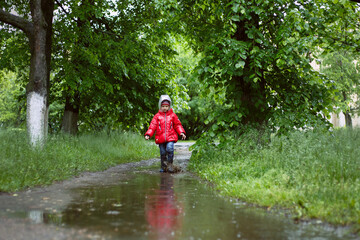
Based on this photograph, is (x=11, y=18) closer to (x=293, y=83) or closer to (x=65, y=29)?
(x=65, y=29)

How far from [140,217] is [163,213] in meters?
0.37

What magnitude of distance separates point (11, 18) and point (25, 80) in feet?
19.9

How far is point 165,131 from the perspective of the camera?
1059 centimetres

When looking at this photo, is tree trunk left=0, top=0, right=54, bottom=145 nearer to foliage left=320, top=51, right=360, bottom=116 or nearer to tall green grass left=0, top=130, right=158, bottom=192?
tall green grass left=0, top=130, right=158, bottom=192

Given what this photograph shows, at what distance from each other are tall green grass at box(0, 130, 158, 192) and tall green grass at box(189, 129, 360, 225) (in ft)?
10.6

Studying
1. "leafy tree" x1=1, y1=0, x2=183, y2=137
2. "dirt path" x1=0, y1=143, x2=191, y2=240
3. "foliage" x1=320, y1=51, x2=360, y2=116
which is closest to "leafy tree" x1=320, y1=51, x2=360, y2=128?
"foliage" x1=320, y1=51, x2=360, y2=116

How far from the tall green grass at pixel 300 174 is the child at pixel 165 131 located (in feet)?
4.07

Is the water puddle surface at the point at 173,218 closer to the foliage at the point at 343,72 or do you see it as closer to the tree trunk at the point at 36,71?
the tree trunk at the point at 36,71

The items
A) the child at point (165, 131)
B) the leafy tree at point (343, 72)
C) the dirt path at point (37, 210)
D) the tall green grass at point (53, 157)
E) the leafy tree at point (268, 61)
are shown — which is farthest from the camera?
the leafy tree at point (343, 72)

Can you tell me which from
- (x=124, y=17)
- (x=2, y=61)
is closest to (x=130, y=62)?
(x=124, y=17)

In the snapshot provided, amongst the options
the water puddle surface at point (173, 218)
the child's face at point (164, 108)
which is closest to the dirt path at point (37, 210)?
the water puddle surface at point (173, 218)

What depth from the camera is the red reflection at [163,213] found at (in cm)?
396

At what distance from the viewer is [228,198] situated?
6121 millimetres

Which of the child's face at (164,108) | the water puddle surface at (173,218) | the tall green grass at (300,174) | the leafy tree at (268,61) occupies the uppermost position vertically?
the leafy tree at (268,61)
